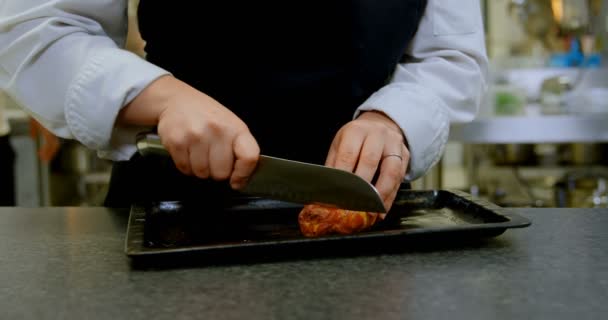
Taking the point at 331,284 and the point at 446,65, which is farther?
the point at 446,65

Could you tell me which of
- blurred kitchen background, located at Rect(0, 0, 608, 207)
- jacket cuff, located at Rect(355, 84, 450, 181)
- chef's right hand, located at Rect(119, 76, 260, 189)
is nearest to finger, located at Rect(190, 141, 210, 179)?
chef's right hand, located at Rect(119, 76, 260, 189)

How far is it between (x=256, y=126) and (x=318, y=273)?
46 cm

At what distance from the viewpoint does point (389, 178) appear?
792mm

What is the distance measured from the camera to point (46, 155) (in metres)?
3.45

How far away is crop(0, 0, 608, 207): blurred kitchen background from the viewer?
2301 millimetres

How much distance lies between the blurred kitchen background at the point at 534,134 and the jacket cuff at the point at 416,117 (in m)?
1.33

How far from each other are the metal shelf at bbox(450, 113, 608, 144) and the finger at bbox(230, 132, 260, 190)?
1.68 meters

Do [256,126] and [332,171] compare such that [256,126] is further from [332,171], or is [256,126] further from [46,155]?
[46,155]

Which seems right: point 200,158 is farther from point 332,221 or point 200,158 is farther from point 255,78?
point 255,78

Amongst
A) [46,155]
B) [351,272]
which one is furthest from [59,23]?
[46,155]

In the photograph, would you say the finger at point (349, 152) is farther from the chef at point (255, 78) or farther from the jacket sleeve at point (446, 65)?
the jacket sleeve at point (446, 65)

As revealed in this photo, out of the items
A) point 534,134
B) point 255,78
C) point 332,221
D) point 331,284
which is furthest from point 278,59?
point 534,134

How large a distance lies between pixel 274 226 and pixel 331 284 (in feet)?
0.82

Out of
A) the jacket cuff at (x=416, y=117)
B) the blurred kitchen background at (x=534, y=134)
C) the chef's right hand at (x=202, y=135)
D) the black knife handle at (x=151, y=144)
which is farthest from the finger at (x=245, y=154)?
the blurred kitchen background at (x=534, y=134)
